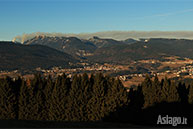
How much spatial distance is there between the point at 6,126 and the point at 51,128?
6.78m

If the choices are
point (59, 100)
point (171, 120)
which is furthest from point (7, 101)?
point (171, 120)

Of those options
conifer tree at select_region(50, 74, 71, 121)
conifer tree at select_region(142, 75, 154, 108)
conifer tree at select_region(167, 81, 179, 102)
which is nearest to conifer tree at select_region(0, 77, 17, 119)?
conifer tree at select_region(50, 74, 71, 121)

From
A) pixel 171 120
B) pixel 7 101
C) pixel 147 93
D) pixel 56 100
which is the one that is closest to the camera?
pixel 171 120

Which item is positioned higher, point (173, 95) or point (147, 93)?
point (173, 95)

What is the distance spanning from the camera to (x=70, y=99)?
283ft

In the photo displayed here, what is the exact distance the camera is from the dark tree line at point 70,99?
8438 centimetres

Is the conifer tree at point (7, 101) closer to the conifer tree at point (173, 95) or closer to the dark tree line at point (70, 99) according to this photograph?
the dark tree line at point (70, 99)

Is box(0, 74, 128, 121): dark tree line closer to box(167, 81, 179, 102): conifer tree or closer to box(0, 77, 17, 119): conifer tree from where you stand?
box(0, 77, 17, 119): conifer tree

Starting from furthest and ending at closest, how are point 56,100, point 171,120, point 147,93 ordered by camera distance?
point 147,93, point 56,100, point 171,120

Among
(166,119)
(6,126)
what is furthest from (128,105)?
(6,126)

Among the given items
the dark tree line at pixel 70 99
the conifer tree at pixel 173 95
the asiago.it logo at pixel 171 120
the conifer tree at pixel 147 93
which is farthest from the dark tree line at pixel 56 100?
the conifer tree at pixel 173 95

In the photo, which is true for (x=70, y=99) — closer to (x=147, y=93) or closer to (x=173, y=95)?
(x=147, y=93)

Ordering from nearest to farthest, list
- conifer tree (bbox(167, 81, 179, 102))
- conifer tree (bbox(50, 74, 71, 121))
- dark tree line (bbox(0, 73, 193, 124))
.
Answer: dark tree line (bbox(0, 73, 193, 124)) < conifer tree (bbox(50, 74, 71, 121)) < conifer tree (bbox(167, 81, 179, 102))

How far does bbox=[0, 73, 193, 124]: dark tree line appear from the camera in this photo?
84375mm
